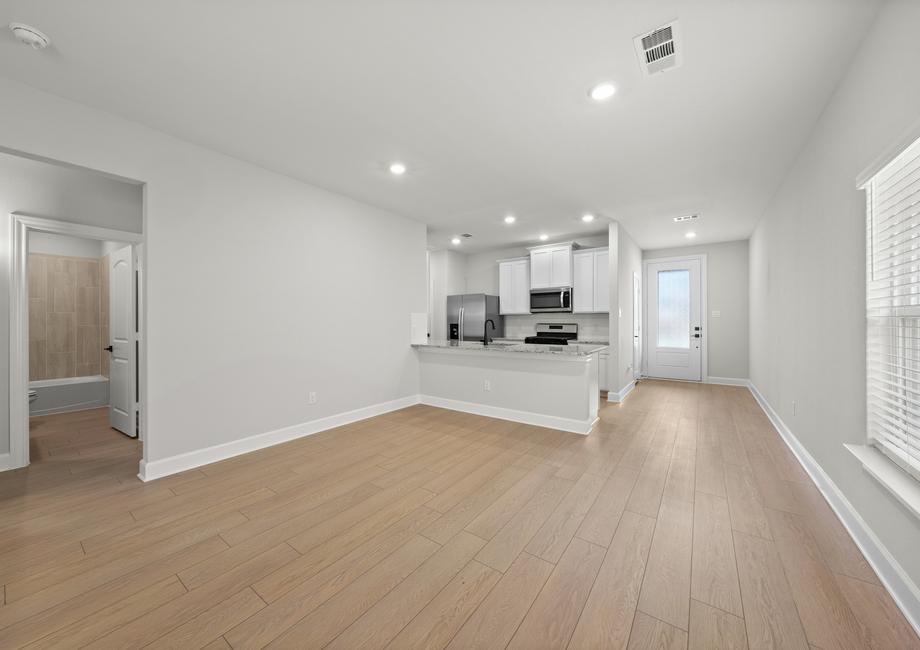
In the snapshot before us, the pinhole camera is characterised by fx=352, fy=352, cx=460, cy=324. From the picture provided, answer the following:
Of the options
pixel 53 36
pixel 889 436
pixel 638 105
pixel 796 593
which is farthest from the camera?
pixel 638 105

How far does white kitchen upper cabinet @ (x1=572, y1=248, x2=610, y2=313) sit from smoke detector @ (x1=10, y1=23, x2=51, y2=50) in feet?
19.4

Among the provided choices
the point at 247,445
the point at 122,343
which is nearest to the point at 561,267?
the point at 247,445

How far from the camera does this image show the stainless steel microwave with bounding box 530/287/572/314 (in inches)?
241

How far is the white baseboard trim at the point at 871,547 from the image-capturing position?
4.65ft

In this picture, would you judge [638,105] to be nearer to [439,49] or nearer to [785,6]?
[785,6]

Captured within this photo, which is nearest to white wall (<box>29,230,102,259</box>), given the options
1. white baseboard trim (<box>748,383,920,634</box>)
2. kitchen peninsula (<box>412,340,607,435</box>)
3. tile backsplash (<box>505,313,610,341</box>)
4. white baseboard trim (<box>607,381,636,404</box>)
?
kitchen peninsula (<box>412,340,607,435</box>)

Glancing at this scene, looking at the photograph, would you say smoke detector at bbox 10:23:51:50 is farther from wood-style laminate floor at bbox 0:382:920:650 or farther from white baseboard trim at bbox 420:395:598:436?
white baseboard trim at bbox 420:395:598:436

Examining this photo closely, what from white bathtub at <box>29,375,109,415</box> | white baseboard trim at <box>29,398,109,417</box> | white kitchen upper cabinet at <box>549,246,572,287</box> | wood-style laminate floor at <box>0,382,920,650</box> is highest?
white kitchen upper cabinet at <box>549,246,572,287</box>

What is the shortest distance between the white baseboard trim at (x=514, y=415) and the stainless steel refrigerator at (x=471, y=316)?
197 centimetres

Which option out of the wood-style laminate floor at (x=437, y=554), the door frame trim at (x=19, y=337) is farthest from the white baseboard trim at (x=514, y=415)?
the door frame trim at (x=19, y=337)

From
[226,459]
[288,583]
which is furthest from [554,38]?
[226,459]

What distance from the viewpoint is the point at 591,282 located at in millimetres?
5941

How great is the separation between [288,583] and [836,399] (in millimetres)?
3344

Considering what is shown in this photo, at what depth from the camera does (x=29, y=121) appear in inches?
87.7
